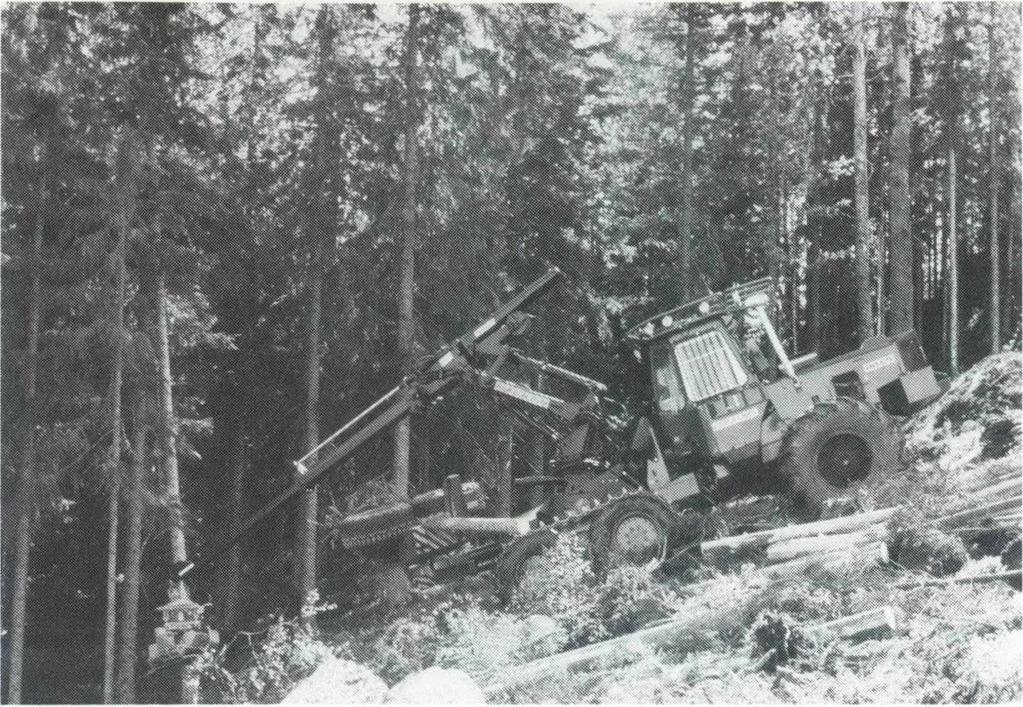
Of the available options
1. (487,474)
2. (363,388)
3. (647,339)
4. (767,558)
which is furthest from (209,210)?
(767,558)

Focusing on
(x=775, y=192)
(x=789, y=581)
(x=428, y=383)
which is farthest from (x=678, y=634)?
(x=775, y=192)

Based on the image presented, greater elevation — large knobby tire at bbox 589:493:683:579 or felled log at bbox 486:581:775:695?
large knobby tire at bbox 589:493:683:579

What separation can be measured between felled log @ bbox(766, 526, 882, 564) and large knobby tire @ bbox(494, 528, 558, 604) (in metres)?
1.68

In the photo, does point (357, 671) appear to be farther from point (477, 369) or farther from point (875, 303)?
point (875, 303)

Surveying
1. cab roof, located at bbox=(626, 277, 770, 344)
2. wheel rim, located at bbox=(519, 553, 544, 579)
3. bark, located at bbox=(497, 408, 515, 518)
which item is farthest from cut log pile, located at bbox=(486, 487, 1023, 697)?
bark, located at bbox=(497, 408, 515, 518)

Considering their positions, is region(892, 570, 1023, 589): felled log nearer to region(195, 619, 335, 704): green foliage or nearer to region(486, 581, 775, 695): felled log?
region(486, 581, 775, 695): felled log

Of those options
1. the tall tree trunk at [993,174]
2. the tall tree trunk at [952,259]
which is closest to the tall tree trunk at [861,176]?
the tall tree trunk at [952,259]

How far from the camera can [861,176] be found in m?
12.8

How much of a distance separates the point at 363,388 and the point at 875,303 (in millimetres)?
10037

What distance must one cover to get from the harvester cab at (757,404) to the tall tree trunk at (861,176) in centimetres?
364

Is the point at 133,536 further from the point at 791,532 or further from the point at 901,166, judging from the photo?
the point at 901,166

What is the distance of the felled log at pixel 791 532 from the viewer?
24.3 feet

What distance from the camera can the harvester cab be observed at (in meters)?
7.95

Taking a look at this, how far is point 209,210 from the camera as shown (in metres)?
12.6
